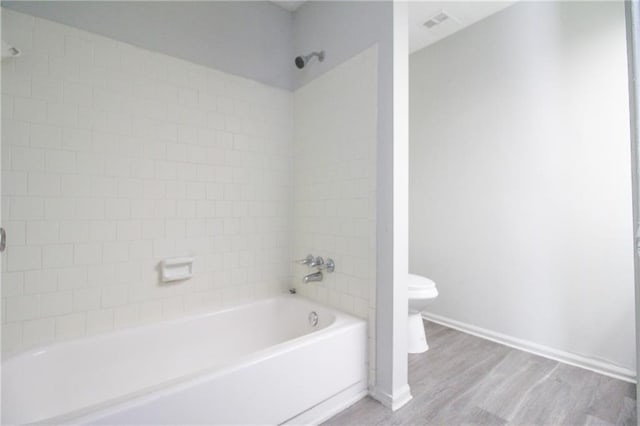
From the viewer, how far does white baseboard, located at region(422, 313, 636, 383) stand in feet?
6.06

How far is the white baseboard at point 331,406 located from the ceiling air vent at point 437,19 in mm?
2703

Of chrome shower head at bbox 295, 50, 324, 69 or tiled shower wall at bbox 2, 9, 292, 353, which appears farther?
chrome shower head at bbox 295, 50, 324, 69

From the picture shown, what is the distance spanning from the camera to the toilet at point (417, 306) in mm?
2100

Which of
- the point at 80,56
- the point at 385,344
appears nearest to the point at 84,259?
the point at 80,56

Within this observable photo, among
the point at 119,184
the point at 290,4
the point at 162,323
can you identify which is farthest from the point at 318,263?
the point at 290,4

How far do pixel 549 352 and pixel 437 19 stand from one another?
263 centimetres

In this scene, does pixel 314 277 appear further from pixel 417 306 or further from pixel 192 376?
pixel 192 376

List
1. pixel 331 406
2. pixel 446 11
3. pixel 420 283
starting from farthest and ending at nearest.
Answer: pixel 446 11 < pixel 420 283 < pixel 331 406

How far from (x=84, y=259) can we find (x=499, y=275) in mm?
2733

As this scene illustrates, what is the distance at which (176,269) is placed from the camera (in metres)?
1.79

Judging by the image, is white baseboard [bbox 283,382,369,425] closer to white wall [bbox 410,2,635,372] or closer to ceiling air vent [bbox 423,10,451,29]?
white wall [bbox 410,2,635,372]

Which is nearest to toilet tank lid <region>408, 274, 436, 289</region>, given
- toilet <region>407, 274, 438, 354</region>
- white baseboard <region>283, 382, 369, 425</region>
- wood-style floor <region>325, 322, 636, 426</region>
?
toilet <region>407, 274, 438, 354</region>

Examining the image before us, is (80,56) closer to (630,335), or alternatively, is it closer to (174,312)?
(174,312)

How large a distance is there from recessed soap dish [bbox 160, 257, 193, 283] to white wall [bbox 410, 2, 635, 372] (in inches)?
80.3
